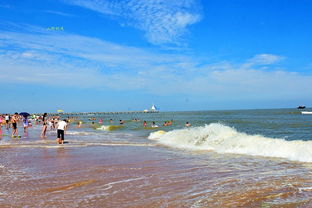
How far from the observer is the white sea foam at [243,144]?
37.9 ft

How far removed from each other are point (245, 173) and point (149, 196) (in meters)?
3.60

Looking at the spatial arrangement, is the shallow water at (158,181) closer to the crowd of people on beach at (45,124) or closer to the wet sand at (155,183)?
the wet sand at (155,183)

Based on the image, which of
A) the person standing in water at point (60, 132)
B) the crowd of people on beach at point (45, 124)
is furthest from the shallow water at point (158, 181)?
the crowd of people on beach at point (45, 124)

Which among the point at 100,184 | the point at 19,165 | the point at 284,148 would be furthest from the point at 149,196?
the point at 284,148

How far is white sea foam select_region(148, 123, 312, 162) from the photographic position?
1155 centimetres

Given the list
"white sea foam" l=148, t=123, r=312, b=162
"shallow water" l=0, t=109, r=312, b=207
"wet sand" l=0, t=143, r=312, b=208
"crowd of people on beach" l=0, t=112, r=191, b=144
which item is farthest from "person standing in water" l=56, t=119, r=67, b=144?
"white sea foam" l=148, t=123, r=312, b=162

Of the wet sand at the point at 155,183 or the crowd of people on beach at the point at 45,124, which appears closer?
the wet sand at the point at 155,183

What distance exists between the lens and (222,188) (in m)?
6.59

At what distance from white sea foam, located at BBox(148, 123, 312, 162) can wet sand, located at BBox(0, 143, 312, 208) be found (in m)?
1.40

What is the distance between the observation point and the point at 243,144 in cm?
1434

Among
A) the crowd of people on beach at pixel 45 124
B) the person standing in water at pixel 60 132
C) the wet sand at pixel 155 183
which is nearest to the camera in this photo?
the wet sand at pixel 155 183

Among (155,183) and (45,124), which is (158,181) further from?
(45,124)

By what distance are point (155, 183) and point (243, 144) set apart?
849 centimetres

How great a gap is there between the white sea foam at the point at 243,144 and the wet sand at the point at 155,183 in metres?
1.40
